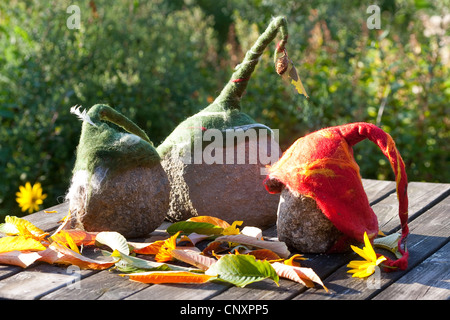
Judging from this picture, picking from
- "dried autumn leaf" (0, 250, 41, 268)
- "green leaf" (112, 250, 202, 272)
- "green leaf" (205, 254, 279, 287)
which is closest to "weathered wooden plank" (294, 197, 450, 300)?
"green leaf" (205, 254, 279, 287)

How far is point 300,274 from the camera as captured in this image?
1491 mm

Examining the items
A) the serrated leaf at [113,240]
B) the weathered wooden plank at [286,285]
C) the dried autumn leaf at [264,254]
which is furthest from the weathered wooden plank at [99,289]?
the dried autumn leaf at [264,254]

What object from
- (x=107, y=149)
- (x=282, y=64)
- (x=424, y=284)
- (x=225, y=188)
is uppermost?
(x=282, y=64)

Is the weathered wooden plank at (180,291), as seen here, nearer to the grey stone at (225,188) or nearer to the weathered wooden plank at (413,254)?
the weathered wooden plank at (413,254)

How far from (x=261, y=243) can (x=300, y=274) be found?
0.22 m

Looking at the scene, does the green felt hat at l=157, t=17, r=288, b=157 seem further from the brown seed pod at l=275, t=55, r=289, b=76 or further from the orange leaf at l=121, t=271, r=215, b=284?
the orange leaf at l=121, t=271, r=215, b=284

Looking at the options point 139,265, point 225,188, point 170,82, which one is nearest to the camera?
point 139,265

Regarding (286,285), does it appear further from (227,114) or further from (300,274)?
(227,114)

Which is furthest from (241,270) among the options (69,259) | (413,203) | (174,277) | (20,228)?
(413,203)

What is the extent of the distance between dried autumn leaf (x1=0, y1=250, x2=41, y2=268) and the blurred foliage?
1258 mm

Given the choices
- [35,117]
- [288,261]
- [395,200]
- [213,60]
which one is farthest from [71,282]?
[213,60]

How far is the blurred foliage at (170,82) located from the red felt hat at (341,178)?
1462mm

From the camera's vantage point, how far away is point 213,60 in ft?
12.4

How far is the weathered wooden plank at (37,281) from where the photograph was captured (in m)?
1.46
